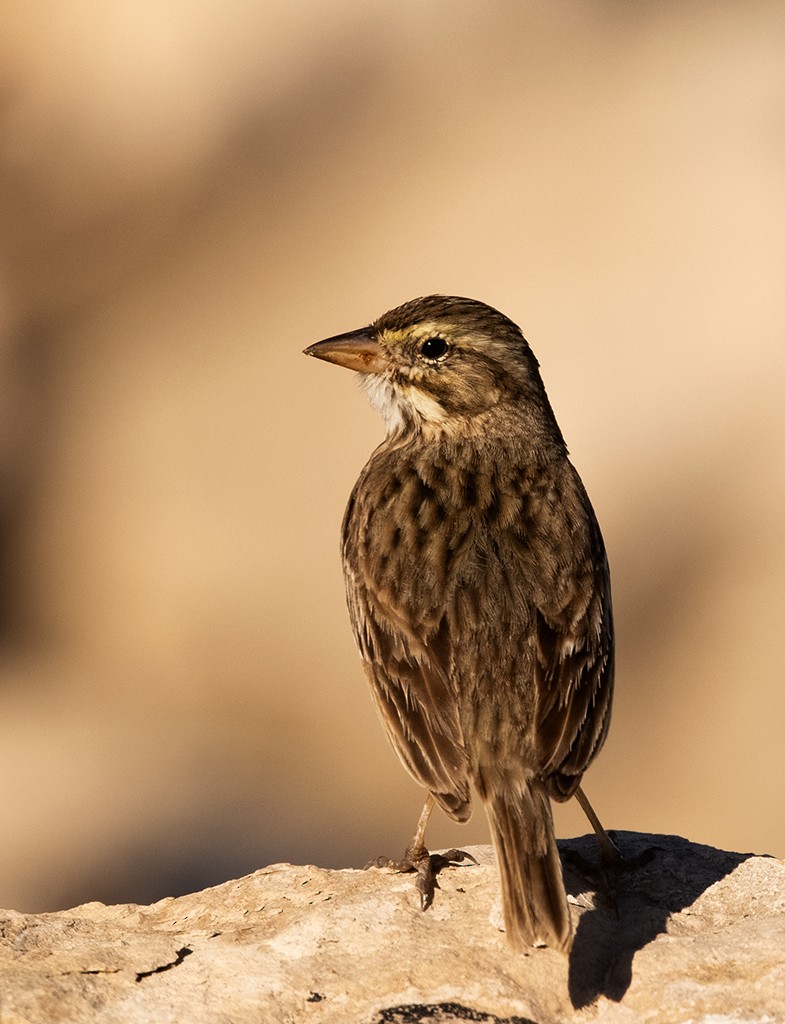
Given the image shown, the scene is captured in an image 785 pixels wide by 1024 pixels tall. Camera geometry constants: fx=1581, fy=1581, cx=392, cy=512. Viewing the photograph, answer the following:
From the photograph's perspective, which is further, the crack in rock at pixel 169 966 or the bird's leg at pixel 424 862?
the bird's leg at pixel 424 862

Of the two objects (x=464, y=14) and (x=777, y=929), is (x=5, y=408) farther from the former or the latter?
(x=777, y=929)

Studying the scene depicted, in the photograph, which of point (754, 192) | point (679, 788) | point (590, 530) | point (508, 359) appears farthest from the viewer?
point (754, 192)

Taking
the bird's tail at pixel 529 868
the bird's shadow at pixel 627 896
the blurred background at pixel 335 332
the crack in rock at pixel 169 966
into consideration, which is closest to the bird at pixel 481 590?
the bird's tail at pixel 529 868

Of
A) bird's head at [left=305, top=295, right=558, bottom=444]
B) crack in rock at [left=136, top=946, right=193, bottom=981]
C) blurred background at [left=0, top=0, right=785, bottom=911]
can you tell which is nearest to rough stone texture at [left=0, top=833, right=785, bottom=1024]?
crack in rock at [left=136, top=946, right=193, bottom=981]

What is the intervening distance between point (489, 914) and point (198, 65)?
34.4 ft

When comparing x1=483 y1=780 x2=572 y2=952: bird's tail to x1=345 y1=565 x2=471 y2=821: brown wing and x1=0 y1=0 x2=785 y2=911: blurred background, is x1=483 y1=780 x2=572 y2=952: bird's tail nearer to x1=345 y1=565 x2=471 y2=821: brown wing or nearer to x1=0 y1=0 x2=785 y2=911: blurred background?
x1=345 y1=565 x2=471 y2=821: brown wing

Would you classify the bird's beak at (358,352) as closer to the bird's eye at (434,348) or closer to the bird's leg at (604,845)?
the bird's eye at (434,348)

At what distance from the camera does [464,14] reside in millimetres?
14039

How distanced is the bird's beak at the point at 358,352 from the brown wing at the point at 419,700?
145cm

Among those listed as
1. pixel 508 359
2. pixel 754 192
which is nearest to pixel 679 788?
pixel 754 192

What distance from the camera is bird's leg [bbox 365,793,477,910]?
5.70 m

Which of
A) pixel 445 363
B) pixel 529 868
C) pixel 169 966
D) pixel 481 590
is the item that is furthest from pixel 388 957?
pixel 445 363

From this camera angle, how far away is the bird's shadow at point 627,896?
513 cm

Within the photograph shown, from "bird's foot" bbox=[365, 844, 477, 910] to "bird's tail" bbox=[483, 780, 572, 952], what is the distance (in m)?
0.52
